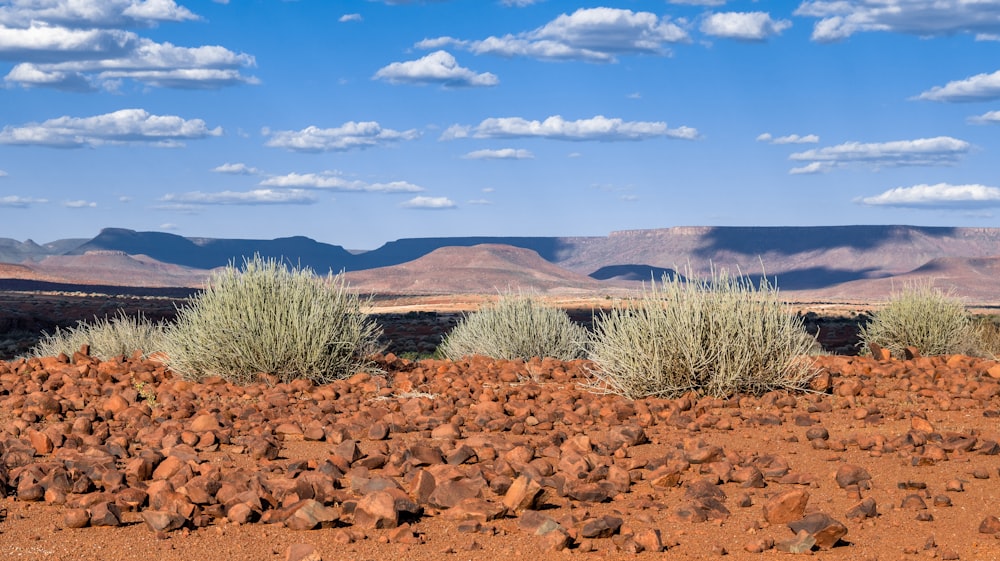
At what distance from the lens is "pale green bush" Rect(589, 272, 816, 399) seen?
878 centimetres

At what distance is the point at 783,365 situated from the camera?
902 cm

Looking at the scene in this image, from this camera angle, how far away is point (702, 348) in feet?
28.9

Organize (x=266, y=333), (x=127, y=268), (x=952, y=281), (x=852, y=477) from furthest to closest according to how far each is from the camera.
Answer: (x=127, y=268) < (x=952, y=281) < (x=266, y=333) < (x=852, y=477)

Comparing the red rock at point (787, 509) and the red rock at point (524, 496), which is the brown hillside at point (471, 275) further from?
the red rock at point (787, 509)

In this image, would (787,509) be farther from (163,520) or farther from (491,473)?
(163,520)

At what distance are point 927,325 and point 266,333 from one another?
9.78 metres

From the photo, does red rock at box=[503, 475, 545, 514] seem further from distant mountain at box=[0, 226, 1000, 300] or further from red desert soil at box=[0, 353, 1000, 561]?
distant mountain at box=[0, 226, 1000, 300]

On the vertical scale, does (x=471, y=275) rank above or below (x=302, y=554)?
above

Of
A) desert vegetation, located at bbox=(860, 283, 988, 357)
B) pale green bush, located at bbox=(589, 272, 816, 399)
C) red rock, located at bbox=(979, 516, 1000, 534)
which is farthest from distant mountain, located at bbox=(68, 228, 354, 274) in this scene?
red rock, located at bbox=(979, 516, 1000, 534)

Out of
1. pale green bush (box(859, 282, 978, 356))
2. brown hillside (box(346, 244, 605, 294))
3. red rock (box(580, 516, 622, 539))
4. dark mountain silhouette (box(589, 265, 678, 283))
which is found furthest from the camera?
dark mountain silhouette (box(589, 265, 678, 283))

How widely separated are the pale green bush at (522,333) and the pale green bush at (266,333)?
320 centimetres

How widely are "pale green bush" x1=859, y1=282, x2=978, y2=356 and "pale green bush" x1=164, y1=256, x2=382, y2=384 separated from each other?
8.07 metres

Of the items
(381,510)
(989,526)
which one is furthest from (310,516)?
(989,526)

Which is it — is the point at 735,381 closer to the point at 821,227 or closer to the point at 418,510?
the point at 418,510
